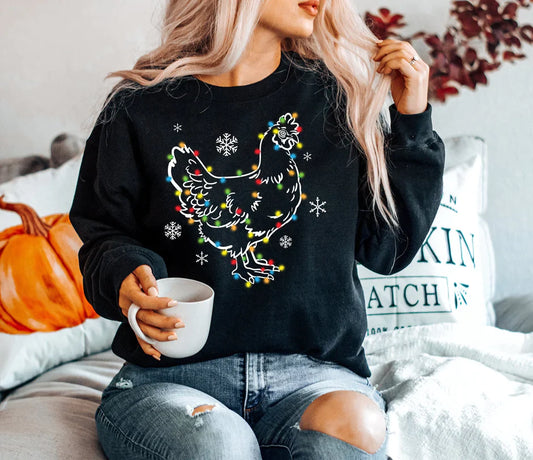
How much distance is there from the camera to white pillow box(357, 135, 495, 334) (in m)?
1.55

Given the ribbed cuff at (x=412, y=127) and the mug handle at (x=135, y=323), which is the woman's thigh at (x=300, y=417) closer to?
the mug handle at (x=135, y=323)

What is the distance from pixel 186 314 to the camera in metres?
0.84

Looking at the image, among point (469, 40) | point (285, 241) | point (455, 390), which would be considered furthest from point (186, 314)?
point (469, 40)

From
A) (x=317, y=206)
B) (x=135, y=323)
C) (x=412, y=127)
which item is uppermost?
(x=412, y=127)

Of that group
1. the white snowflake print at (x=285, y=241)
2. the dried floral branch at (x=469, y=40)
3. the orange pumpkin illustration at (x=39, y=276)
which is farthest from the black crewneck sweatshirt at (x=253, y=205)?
the dried floral branch at (x=469, y=40)

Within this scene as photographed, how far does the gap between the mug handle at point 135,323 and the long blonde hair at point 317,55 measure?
1.29 ft

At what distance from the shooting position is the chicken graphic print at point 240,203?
1.05 metres

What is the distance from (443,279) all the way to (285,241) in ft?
2.10

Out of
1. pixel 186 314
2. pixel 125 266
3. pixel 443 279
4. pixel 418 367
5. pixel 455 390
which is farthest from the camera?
pixel 443 279

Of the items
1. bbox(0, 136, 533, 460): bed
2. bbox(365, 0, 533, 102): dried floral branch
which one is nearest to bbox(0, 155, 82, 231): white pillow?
bbox(0, 136, 533, 460): bed

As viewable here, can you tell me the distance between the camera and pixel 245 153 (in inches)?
42.4

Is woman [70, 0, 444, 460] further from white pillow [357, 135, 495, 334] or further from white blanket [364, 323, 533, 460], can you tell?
white pillow [357, 135, 495, 334]

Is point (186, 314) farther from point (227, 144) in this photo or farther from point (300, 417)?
point (227, 144)

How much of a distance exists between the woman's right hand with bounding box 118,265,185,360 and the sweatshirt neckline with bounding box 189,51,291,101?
0.32 m
